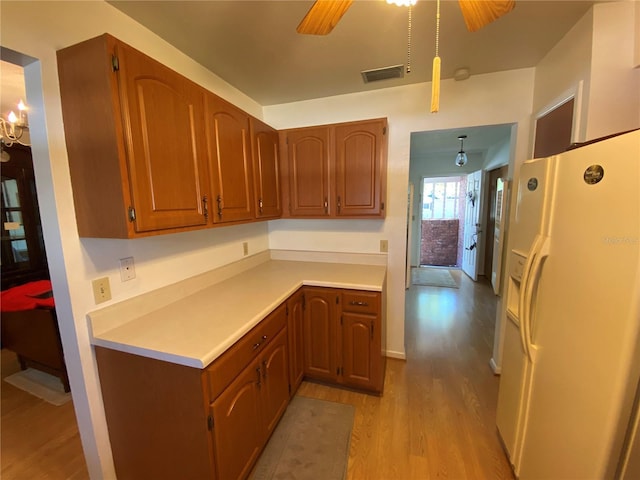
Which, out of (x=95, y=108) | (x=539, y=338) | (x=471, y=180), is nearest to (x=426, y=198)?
(x=471, y=180)

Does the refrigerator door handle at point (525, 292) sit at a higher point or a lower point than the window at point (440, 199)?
lower

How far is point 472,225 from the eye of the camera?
5.05m

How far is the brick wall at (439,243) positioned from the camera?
631 centimetres

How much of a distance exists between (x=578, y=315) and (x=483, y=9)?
117 centimetres

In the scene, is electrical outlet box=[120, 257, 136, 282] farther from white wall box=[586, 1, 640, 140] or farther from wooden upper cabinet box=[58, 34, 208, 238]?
white wall box=[586, 1, 640, 140]

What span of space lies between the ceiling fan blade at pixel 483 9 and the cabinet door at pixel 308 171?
1282mm

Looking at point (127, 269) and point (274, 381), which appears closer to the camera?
point (127, 269)

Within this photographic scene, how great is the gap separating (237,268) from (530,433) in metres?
2.08

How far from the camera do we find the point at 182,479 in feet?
3.90

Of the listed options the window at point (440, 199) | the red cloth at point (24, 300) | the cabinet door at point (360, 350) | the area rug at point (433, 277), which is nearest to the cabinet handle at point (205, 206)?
the cabinet door at point (360, 350)

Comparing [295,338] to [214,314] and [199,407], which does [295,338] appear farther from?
[199,407]

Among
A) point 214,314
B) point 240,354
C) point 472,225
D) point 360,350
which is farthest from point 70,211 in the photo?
point 472,225

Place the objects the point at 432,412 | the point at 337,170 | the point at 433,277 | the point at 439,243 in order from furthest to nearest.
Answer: the point at 439,243, the point at 433,277, the point at 337,170, the point at 432,412

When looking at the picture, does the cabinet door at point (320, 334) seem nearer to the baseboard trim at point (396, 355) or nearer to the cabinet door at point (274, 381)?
the cabinet door at point (274, 381)
